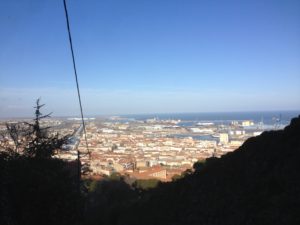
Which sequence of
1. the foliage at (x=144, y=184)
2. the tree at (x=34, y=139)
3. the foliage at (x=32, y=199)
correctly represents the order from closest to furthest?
1. the foliage at (x=32, y=199)
2. the tree at (x=34, y=139)
3. the foliage at (x=144, y=184)

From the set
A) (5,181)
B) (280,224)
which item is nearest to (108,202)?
(5,181)

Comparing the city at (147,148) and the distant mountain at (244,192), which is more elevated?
the distant mountain at (244,192)

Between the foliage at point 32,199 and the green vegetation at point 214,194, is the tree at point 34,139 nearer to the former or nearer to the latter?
the green vegetation at point 214,194

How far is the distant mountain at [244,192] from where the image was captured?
20.7 feet

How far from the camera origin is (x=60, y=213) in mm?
8398

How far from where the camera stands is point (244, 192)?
7402 mm

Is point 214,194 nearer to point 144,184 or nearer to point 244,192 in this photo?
point 244,192

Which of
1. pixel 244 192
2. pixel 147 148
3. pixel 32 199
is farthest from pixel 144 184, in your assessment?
pixel 147 148

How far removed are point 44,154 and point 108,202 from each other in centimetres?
517

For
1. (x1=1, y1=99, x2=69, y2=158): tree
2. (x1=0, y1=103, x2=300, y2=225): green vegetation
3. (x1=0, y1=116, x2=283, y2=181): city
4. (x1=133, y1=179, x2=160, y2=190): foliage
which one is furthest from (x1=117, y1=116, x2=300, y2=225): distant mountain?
(x1=133, y1=179, x2=160, y2=190): foliage

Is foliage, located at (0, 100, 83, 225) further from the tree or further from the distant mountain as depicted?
the tree

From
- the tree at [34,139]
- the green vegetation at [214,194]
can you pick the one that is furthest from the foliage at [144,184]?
the green vegetation at [214,194]

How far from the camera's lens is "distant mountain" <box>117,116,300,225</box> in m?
6.31

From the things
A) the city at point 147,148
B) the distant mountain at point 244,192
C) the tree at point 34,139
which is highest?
the tree at point 34,139
